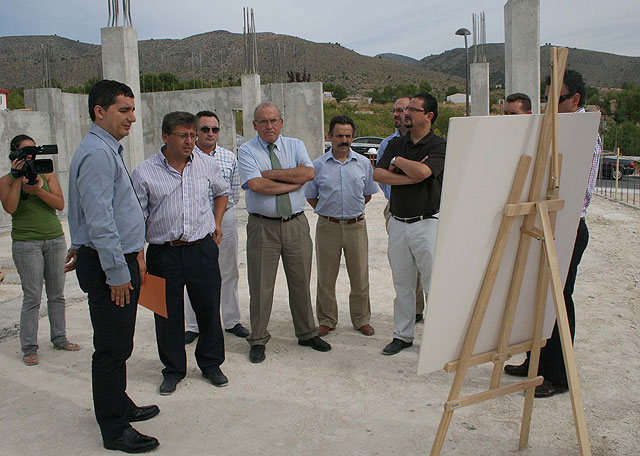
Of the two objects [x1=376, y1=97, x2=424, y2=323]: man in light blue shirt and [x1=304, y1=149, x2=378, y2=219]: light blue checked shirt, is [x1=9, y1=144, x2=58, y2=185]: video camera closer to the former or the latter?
[x1=304, y1=149, x2=378, y2=219]: light blue checked shirt

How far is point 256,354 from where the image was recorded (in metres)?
4.61

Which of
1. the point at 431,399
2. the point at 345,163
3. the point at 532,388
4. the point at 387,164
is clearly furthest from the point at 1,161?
the point at 532,388

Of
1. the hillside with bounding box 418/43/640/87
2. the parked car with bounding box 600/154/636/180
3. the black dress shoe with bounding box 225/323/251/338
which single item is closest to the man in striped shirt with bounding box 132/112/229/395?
the black dress shoe with bounding box 225/323/251/338

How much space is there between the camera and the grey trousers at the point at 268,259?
4684 mm

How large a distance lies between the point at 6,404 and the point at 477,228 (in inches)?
133

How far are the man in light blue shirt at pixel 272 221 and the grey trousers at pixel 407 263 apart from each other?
681 millimetres

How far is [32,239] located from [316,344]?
8.15 feet

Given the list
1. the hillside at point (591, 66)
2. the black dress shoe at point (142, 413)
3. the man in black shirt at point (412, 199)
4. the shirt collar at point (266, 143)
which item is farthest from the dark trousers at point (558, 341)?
the hillside at point (591, 66)

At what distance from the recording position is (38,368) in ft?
14.7

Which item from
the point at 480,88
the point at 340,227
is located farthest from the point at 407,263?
the point at 480,88

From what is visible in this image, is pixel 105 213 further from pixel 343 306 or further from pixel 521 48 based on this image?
pixel 521 48

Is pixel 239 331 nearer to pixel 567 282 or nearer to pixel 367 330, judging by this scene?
pixel 367 330

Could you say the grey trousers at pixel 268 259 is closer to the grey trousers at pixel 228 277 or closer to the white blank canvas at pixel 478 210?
the grey trousers at pixel 228 277

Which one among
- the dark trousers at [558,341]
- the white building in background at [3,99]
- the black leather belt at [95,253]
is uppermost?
the white building in background at [3,99]
